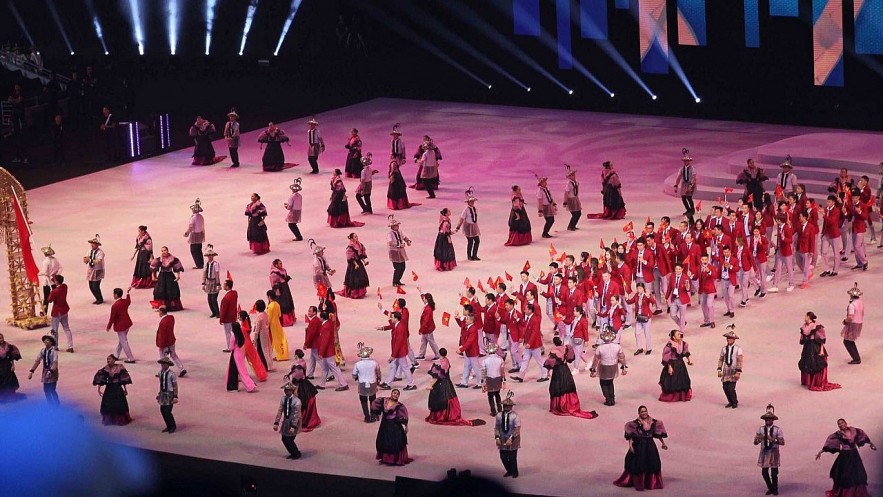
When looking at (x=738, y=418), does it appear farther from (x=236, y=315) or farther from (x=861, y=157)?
(x=861, y=157)

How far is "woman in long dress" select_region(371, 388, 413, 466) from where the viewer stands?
19266 millimetres

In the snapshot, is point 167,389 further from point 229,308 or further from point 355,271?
point 355,271

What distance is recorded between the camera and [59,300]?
2353 centimetres

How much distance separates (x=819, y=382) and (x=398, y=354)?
5534mm

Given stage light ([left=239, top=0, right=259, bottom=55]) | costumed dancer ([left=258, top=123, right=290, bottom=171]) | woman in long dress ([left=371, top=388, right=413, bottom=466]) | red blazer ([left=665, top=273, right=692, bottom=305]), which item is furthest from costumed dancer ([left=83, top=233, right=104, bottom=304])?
stage light ([left=239, top=0, right=259, bottom=55])

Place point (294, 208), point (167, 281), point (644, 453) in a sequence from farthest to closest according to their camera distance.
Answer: point (294, 208) → point (167, 281) → point (644, 453)

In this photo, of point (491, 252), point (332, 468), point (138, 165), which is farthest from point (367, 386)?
point (138, 165)

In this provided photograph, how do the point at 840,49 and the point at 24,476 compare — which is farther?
the point at 840,49

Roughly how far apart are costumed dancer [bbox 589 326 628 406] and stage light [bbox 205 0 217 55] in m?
24.9

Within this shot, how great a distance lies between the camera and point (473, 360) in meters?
21.6

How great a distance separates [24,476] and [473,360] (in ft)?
21.6

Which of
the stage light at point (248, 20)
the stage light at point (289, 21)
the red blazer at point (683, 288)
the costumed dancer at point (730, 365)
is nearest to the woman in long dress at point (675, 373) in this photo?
the costumed dancer at point (730, 365)

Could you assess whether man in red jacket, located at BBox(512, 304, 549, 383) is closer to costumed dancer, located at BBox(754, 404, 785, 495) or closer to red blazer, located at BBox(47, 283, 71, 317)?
costumed dancer, located at BBox(754, 404, 785, 495)

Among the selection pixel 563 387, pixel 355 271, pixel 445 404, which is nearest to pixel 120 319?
pixel 355 271
